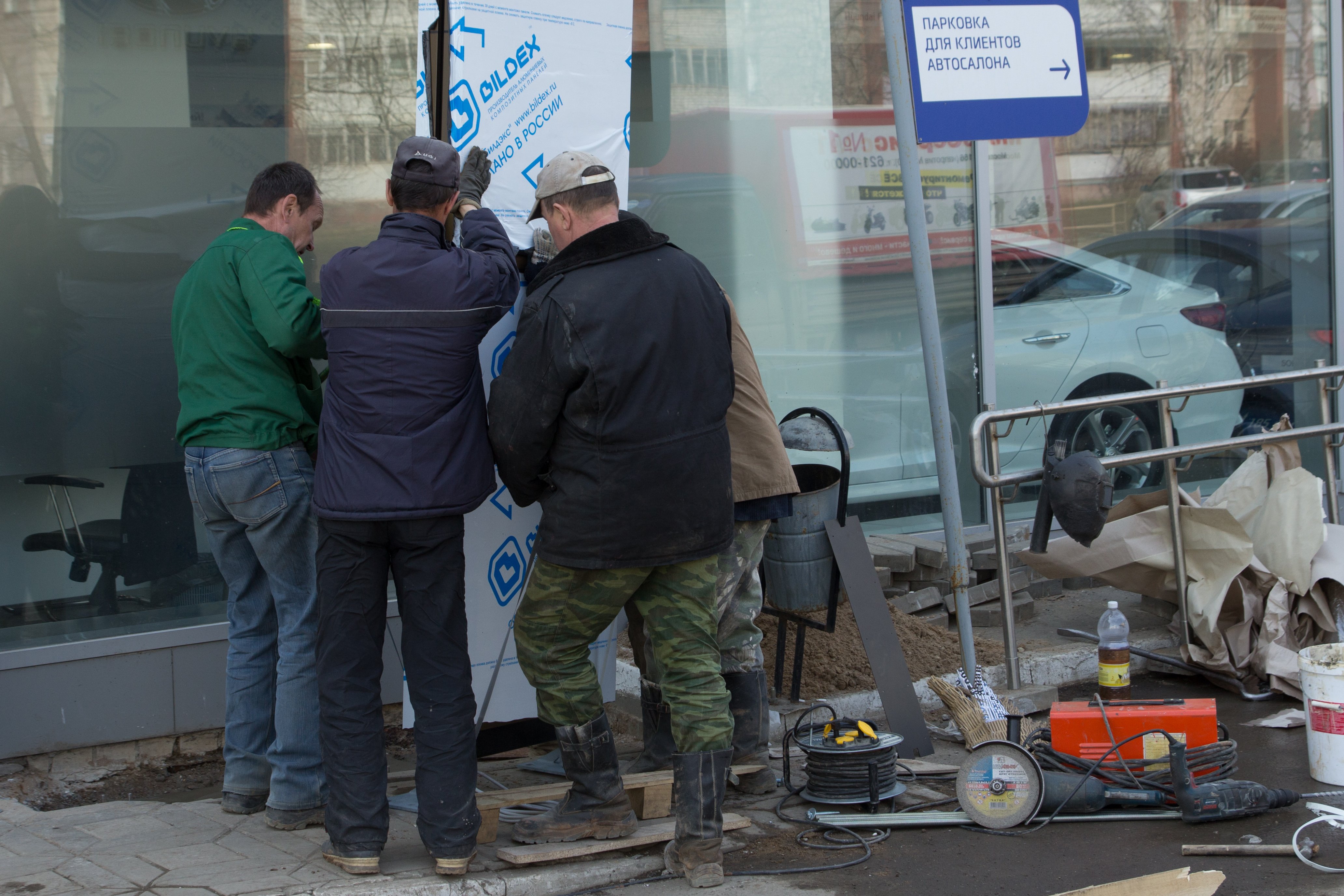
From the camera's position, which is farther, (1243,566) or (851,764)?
(1243,566)

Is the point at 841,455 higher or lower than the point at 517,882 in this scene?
higher

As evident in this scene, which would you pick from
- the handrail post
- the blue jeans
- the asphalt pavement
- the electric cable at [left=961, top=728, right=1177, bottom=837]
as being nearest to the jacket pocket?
the blue jeans

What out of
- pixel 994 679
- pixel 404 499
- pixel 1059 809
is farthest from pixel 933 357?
pixel 404 499

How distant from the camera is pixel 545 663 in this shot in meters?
3.70

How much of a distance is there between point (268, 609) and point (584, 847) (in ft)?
4.30

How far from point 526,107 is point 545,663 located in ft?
6.11

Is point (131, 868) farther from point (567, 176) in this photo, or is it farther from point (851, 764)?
point (567, 176)

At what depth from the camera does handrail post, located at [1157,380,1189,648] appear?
5.39m

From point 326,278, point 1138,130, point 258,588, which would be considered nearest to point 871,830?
point 258,588

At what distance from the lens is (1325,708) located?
14.1 feet

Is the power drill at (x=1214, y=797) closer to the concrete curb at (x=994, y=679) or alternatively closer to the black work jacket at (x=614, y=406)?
the concrete curb at (x=994, y=679)

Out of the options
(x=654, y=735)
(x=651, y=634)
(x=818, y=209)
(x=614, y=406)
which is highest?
(x=818, y=209)

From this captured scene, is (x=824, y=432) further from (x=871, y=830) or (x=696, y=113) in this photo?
(x=696, y=113)

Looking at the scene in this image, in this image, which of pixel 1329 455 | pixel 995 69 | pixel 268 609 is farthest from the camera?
pixel 1329 455
